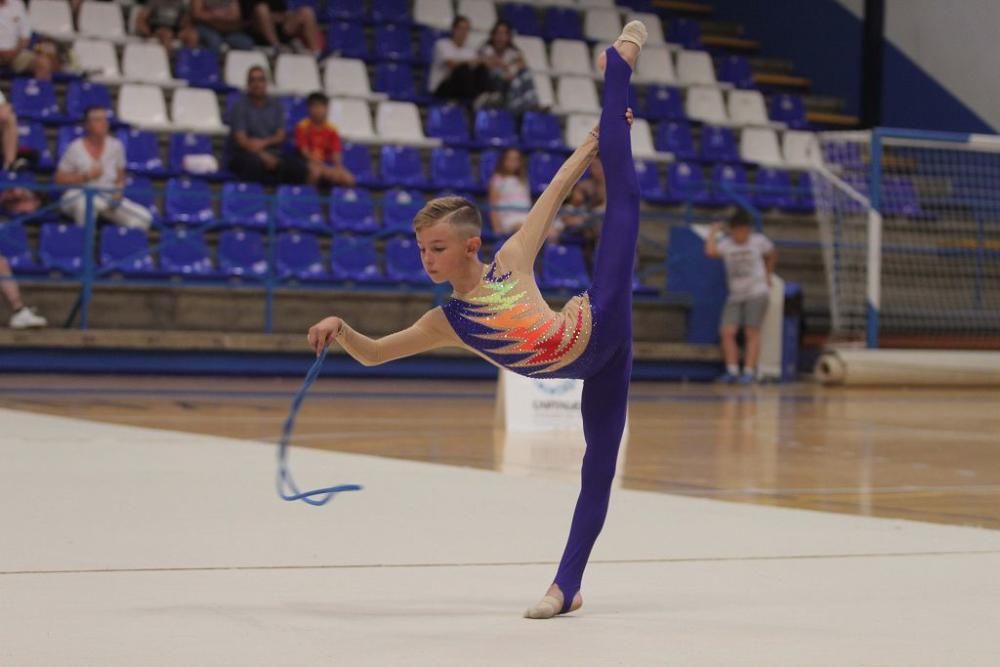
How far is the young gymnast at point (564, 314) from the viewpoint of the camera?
13.5 ft

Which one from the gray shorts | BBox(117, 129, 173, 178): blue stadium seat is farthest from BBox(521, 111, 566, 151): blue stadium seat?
BBox(117, 129, 173, 178): blue stadium seat

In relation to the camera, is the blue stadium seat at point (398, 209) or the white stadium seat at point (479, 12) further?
the white stadium seat at point (479, 12)

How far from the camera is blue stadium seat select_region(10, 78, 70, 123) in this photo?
1352cm

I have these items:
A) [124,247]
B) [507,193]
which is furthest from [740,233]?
[124,247]

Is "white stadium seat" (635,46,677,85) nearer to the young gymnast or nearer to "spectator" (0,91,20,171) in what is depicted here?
"spectator" (0,91,20,171)

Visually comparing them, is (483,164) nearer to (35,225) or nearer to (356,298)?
(356,298)

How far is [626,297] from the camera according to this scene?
4152mm

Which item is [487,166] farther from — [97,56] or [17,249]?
[17,249]

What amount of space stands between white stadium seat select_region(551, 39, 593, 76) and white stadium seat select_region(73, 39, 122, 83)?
4.83 metres

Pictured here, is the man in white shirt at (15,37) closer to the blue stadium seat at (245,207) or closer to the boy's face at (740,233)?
the blue stadium seat at (245,207)

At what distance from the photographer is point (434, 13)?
16.8m

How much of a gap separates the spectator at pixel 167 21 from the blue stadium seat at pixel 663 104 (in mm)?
4898

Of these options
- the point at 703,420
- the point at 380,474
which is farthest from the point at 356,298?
the point at 380,474

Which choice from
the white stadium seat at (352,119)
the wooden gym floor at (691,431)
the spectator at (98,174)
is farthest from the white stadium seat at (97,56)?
the wooden gym floor at (691,431)
